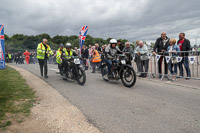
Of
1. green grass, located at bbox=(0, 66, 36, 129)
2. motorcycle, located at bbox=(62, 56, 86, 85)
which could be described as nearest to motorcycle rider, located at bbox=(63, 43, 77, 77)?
motorcycle, located at bbox=(62, 56, 86, 85)

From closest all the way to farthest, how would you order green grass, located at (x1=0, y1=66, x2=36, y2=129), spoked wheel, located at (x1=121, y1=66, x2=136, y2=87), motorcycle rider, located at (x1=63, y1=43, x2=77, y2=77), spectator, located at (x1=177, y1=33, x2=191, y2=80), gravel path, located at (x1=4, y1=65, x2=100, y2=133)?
gravel path, located at (x1=4, y1=65, x2=100, y2=133), green grass, located at (x1=0, y1=66, x2=36, y2=129), spoked wheel, located at (x1=121, y1=66, x2=136, y2=87), spectator, located at (x1=177, y1=33, x2=191, y2=80), motorcycle rider, located at (x1=63, y1=43, x2=77, y2=77)

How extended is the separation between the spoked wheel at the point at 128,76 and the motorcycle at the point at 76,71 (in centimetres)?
170

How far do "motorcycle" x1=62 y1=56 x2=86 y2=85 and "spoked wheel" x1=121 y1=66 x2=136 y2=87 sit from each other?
170cm

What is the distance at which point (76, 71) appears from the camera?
7.25 meters

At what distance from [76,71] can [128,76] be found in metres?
2.33

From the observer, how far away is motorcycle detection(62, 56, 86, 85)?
702 cm

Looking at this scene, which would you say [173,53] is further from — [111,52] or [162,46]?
[111,52]

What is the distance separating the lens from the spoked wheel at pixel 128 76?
6.16 m

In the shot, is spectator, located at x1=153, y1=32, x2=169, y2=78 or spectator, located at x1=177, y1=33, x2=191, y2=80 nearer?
spectator, located at x1=177, y1=33, x2=191, y2=80

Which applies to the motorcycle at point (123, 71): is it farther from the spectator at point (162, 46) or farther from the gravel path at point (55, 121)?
the gravel path at point (55, 121)

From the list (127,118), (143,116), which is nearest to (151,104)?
(143,116)

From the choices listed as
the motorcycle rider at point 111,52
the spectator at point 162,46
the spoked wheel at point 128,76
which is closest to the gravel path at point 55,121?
the spoked wheel at point 128,76

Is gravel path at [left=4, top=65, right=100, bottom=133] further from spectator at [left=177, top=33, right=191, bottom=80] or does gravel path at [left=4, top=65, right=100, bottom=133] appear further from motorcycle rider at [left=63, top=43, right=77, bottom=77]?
spectator at [left=177, top=33, right=191, bottom=80]

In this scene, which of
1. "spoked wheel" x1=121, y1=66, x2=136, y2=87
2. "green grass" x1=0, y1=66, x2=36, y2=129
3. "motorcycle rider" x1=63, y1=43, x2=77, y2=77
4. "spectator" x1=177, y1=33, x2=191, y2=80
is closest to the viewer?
"green grass" x1=0, y1=66, x2=36, y2=129
